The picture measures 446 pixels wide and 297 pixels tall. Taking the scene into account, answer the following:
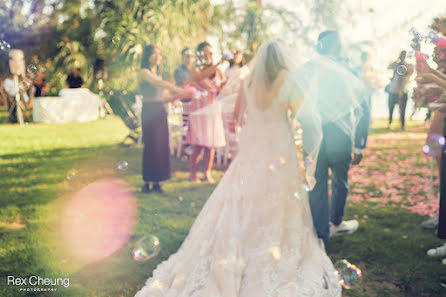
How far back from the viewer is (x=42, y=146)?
9.92 m

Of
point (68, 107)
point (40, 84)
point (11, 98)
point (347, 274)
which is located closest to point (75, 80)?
point (40, 84)

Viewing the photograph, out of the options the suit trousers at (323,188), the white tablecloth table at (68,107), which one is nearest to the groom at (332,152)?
the suit trousers at (323,188)

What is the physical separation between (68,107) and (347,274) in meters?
15.7

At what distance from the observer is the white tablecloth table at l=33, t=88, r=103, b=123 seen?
50.6 feet

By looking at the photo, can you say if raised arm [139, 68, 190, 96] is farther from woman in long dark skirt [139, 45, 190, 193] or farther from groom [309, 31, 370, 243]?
groom [309, 31, 370, 243]

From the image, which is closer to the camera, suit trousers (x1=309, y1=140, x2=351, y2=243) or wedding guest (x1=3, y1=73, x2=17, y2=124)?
suit trousers (x1=309, y1=140, x2=351, y2=243)

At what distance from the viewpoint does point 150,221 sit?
472 centimetres

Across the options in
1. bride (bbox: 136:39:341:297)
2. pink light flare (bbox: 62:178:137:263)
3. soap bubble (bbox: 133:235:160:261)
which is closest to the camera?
bride (bbox: 136:39:341:297)

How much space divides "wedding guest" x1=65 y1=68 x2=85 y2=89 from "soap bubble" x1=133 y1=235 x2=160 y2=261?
1944cm

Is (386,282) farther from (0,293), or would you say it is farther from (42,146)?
(42,146)

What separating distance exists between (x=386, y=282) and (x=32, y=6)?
2533 centimetres

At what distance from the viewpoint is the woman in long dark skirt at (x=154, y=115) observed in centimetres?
518

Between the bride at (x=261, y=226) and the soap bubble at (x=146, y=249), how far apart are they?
253 millimetres

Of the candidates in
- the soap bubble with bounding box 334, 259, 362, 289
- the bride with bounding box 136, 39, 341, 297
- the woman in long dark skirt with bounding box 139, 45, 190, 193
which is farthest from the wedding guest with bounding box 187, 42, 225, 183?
the soap bubble with bounding box 334, 259, 362, 289
